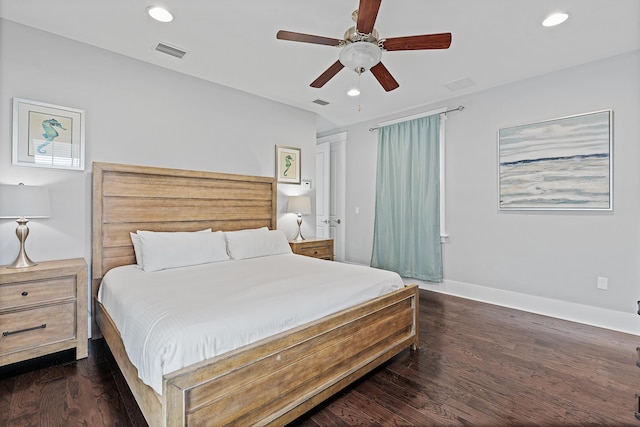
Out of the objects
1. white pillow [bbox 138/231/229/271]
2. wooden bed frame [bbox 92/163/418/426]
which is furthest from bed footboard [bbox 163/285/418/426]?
white pillow [bbox 138/231/229/271]

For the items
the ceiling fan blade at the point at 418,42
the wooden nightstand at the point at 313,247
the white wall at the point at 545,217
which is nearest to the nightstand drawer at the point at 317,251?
the wooden nightstand at the point at 313,247

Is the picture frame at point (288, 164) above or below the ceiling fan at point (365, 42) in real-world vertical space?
below

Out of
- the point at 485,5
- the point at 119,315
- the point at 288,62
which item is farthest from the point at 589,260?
the point at 119,315

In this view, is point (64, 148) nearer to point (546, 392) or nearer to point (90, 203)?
point (90, 203)

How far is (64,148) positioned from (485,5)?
3.69 metres

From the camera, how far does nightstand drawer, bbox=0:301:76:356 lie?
2154 millimetres

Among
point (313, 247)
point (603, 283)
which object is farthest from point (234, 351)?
point (603, 283)

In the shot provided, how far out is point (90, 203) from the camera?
2.85 m

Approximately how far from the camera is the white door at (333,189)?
5781 mm

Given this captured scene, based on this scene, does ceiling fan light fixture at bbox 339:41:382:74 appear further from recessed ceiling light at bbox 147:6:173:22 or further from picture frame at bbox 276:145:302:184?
picture frame at bbox 276:145:302:184

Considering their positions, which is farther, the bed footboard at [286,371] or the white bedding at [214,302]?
the white bedding at [214,302]

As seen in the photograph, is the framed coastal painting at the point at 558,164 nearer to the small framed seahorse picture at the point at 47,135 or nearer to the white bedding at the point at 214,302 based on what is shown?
the white bedding at the point at 214,302

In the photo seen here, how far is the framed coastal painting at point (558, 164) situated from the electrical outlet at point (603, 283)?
2.38 ft

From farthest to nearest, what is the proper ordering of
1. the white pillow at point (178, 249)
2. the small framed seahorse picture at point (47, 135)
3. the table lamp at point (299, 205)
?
1. the table lamp at point (299, 205)
2. the white pillow at point (178, 249)
3. the small framed seahorse picture at point (47, 135)
